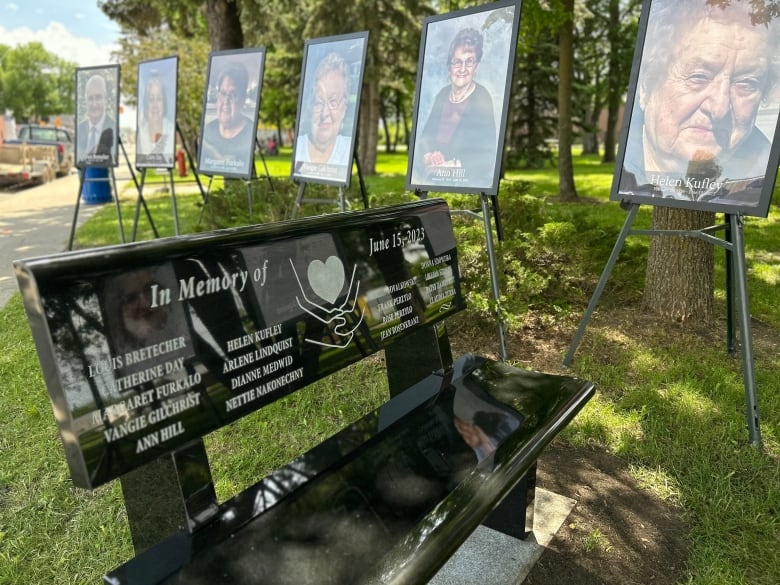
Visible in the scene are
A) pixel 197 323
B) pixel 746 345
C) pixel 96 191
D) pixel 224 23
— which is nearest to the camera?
pixel 197 323

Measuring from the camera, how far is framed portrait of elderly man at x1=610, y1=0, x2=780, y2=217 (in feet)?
9.55

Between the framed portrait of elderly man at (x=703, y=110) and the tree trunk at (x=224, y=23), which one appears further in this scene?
the tree trunk at (x=224, y=23)

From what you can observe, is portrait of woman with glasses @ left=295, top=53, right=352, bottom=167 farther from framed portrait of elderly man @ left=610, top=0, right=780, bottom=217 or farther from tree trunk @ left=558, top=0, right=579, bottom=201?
tree trunk @ left=558, top=0, right=579, bottom=201

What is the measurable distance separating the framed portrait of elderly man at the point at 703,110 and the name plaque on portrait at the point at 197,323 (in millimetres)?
1801

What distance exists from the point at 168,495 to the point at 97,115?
760 centimetres

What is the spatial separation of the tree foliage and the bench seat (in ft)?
280

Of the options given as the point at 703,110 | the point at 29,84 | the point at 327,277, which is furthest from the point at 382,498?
the point at 29,84

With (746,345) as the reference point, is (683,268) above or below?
above

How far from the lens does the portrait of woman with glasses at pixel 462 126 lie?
3.96 m

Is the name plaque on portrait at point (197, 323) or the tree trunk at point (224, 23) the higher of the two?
the tree trunk at point (224, 23)

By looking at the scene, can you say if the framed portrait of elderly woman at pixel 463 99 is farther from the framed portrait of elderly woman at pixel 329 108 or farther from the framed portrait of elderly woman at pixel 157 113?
the framed portrait of elderly woman at pixel 157 113

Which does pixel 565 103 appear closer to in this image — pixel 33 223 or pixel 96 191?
pixel 33 223

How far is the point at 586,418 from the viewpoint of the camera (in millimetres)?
3221

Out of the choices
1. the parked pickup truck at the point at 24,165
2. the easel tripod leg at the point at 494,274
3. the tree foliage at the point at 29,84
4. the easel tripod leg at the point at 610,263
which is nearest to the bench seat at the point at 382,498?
the easel tripod leg at the point at 610,263
